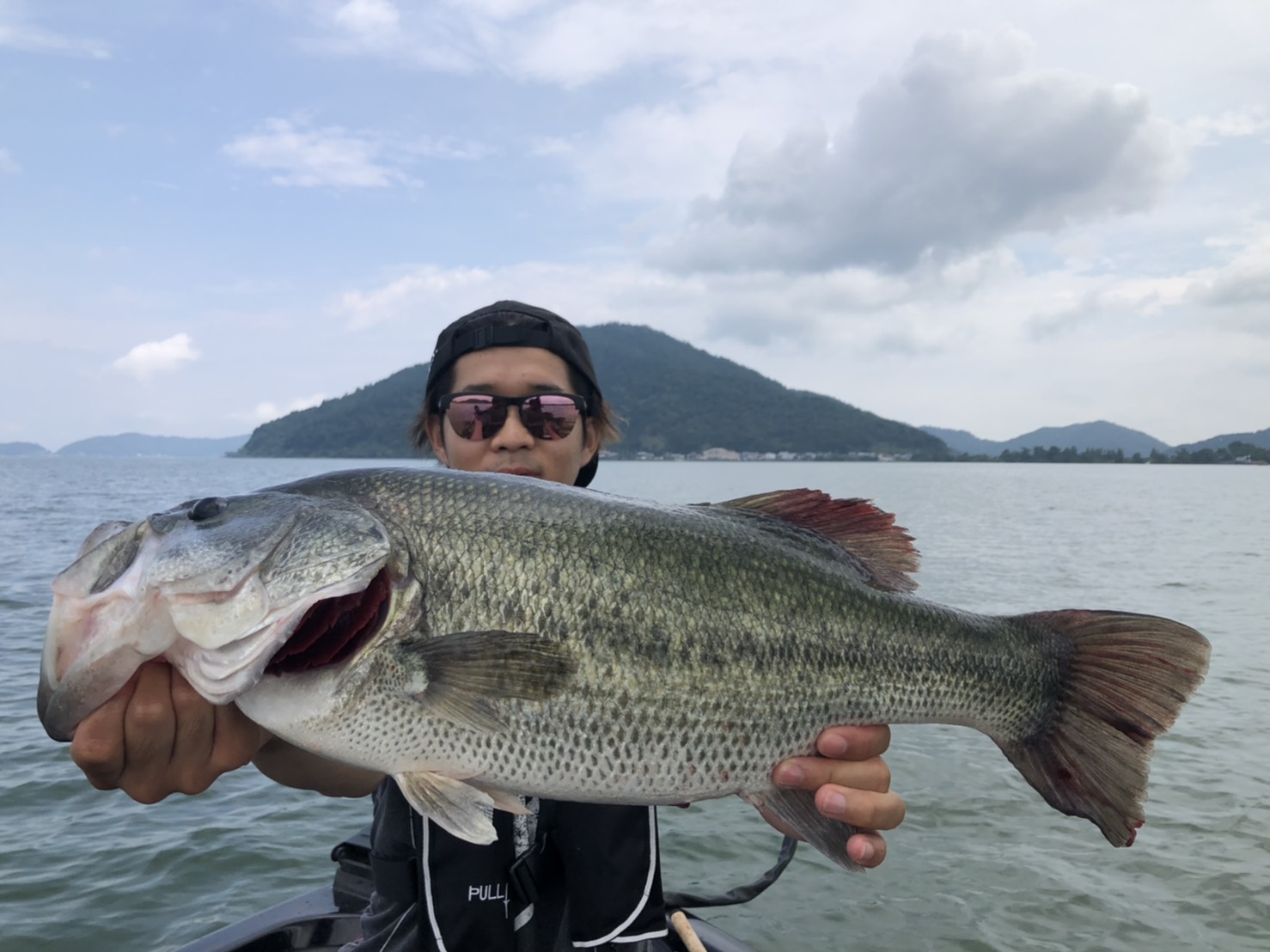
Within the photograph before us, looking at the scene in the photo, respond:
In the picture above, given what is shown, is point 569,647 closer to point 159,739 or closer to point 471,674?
point 471,674

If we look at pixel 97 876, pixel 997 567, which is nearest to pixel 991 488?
pixel 997 567

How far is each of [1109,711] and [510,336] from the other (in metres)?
3.25

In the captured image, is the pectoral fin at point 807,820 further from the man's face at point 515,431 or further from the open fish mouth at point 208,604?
the man's face at point 515,431

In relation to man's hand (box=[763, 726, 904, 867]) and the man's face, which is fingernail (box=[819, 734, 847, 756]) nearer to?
man's hand (box=[763, 726, 904, 867])

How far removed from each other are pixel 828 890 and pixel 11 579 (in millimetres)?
23119

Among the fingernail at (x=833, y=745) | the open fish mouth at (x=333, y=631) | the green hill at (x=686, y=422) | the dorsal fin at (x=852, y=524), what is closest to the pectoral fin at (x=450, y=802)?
the open fish mouth at (x=333, y=631)

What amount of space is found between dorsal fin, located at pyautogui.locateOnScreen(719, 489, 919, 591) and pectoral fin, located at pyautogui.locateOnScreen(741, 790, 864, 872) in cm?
89

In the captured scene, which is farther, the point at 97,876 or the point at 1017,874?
the point at 1017,874

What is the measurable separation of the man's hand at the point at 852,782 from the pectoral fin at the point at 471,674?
3.25 feet

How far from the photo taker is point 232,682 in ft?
7.13

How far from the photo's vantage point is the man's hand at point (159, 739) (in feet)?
7.22

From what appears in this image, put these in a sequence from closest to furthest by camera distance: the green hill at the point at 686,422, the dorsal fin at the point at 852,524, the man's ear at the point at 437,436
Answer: the dorsal fin at the point at 852,524 < the man's ear at the point at 437,436 < the green hill at the point at 686,422

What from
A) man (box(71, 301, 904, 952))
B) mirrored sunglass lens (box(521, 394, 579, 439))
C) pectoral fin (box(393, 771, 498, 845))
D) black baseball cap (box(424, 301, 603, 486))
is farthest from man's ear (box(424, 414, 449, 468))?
pectoral fin (box(393, 771, 498, 845))

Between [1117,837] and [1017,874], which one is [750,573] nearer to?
[1117,837]
